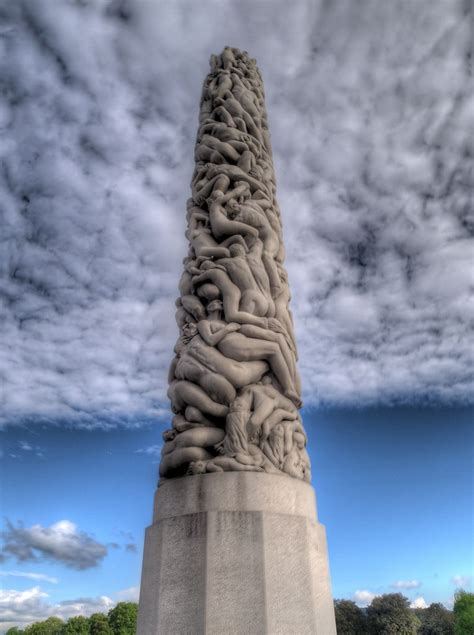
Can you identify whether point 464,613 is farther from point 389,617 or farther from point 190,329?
point 190,329

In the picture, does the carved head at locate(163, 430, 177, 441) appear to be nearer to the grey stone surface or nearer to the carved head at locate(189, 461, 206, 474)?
the grey stone surface

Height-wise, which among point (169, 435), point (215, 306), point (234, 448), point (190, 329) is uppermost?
point (215, 306)

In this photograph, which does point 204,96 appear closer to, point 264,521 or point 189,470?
point 189,470

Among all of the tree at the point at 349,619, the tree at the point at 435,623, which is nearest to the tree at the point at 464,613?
the tree at the point at 435,623

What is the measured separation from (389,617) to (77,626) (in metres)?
36.1

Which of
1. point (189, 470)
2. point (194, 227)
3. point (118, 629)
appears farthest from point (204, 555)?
point (118, 629)

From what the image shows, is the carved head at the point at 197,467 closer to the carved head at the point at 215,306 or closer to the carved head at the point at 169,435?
the carved head at the point at 169,435

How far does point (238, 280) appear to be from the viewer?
7.02 metres

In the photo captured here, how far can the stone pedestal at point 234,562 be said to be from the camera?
4.75m

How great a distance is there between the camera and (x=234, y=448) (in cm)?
571

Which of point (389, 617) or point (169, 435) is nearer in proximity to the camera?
point (169, 435)

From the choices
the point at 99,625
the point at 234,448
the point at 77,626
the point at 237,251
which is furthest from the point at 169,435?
the point at 77,626

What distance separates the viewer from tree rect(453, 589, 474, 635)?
4722cm

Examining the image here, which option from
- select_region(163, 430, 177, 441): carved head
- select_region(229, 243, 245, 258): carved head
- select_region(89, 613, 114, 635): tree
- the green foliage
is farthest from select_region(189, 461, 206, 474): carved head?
the green foliage
